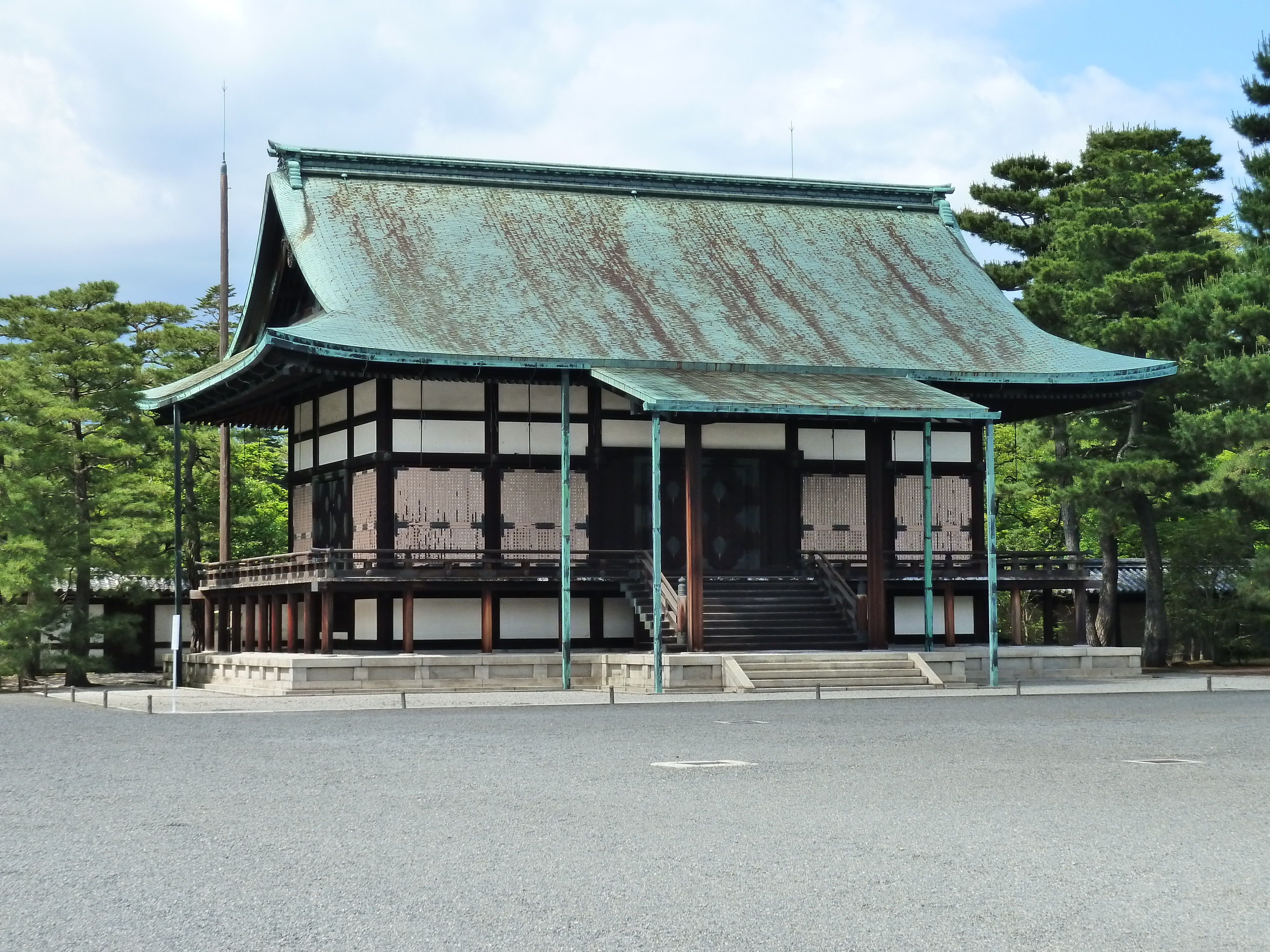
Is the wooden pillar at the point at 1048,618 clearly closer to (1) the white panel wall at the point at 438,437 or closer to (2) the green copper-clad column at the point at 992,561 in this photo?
(2) the green copper-clad column at the point at 992,561

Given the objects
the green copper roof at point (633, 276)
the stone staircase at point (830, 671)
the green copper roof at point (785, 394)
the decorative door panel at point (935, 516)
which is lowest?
the stone staircase at point (830, 671)

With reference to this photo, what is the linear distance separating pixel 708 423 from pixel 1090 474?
13052mm

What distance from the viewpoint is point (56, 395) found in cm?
4066

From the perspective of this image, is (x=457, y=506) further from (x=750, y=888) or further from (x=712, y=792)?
(x=750, y=888)

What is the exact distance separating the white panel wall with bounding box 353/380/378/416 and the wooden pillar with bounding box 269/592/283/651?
4155 millimetres

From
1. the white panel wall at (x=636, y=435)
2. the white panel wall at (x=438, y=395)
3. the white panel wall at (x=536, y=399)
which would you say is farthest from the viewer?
the white panel wall at (x=636, y=435)

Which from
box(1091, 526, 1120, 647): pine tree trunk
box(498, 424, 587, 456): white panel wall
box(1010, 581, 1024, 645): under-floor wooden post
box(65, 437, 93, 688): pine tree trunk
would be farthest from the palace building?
box(1091, 526, 1120, 647): pine tree trunk

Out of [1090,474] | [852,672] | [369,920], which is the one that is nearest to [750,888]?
[369,920]

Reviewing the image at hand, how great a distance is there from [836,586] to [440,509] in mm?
8102

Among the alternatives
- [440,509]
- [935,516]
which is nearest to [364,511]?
[440,509]

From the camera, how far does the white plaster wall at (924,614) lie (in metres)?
36.5

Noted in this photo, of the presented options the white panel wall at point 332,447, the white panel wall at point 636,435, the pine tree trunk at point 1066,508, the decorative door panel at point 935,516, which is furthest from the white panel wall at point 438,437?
the pine tree trunk at point 1066,508

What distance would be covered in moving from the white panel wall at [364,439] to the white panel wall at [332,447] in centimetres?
29

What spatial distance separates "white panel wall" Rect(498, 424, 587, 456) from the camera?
33.7 m
